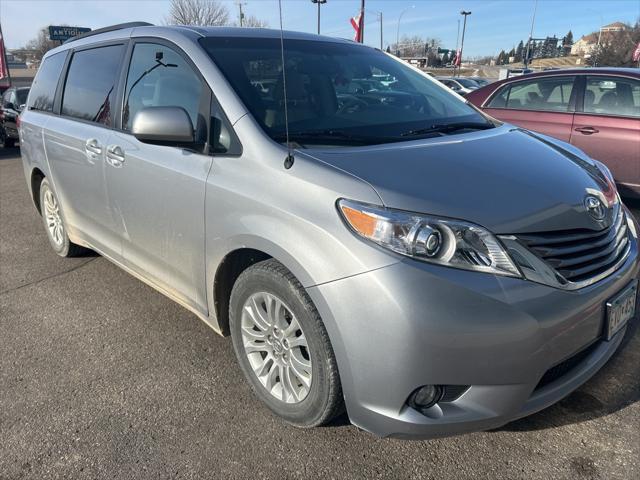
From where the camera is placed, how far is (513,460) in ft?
6.94

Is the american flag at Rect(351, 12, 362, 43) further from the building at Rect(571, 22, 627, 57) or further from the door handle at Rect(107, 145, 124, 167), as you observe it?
the building at Rect(571, 22, 627, 57)

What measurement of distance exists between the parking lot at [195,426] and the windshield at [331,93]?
54.0 inches

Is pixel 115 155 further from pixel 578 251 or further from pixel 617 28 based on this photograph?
pixel 617 28

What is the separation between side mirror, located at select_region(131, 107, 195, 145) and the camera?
2.38m

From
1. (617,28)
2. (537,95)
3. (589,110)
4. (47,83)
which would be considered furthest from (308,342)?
(617,28)

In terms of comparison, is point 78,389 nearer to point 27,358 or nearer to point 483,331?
point 27,358

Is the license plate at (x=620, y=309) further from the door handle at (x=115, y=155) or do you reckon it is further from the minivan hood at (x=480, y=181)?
the door handle at (x=115, y=155)

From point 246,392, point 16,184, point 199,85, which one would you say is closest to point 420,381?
point 246,392

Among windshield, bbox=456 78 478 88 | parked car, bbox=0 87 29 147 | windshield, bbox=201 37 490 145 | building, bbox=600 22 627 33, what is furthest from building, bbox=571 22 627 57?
windshield, bbox=201 37 490 145

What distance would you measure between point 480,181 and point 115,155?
2.18m

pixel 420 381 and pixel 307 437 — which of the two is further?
pixel 307 437

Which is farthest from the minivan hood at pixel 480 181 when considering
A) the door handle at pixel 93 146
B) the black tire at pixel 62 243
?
the black tire at pixel 62 243

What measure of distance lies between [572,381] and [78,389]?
7.87ft

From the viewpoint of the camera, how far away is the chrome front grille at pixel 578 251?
1888mm
